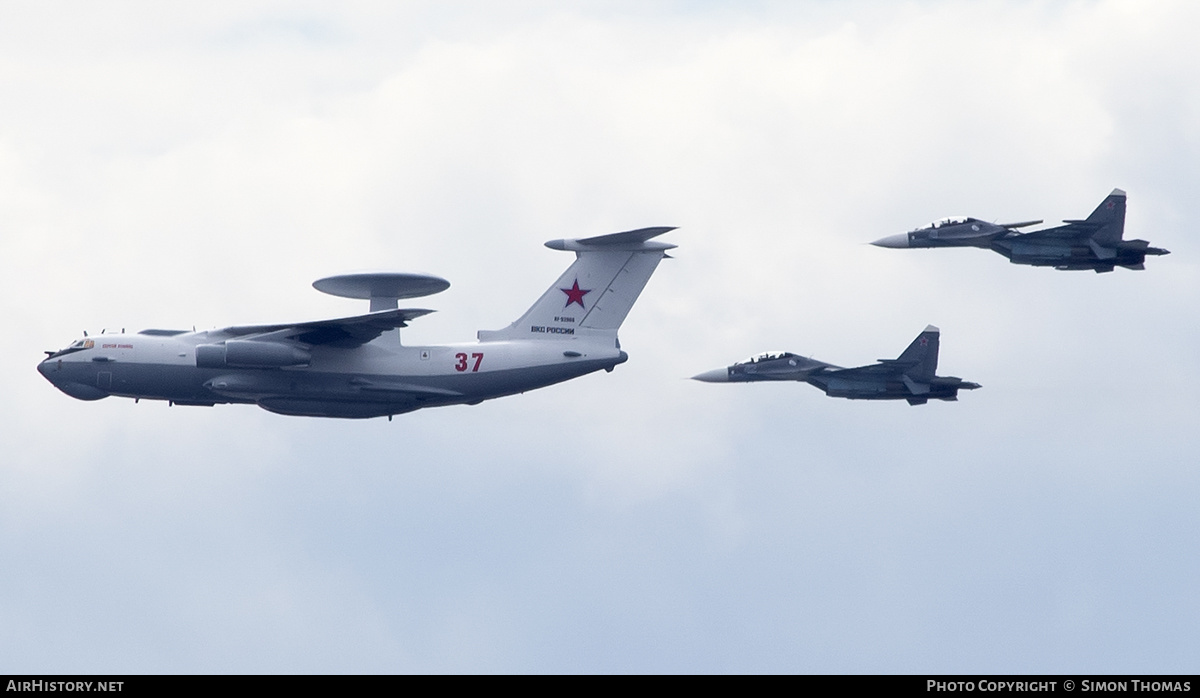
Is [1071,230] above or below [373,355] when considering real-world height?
above

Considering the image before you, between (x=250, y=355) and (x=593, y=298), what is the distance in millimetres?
6020

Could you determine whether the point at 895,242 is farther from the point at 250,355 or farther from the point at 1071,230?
the point at 250,355

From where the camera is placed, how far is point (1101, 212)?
1564 inches

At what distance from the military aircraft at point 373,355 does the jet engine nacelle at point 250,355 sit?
17 millimetres

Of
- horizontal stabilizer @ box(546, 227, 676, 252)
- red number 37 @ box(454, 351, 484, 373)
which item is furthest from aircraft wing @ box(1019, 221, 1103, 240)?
red number 37 @ box(454, 351, 484, 373)

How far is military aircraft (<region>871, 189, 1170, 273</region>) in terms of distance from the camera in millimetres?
39469

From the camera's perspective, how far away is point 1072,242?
1566 inches

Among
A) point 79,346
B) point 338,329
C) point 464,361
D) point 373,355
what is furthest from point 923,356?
point 79,346
